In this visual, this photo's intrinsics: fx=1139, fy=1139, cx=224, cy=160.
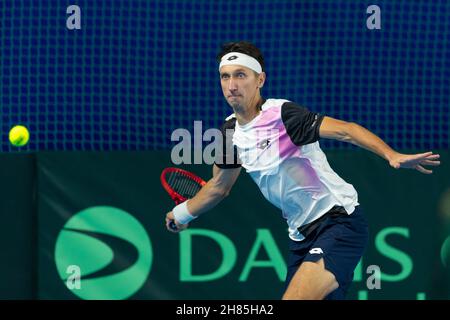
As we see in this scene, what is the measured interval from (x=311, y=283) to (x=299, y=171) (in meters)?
0.69

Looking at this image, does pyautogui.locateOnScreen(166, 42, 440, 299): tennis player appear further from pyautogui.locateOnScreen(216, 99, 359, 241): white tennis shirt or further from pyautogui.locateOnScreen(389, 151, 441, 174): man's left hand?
pyautogui.locateOnScreen(389, 151, 441, 174): man's left hand

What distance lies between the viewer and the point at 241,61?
6.73 metres

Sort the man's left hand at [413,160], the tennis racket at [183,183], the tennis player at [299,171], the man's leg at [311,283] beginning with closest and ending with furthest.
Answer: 1. the man's left hand at [413,160]
2. the man's leg at [311,283]
3. the tennis player at [299,171]
4. the tennis racket at [183,183]

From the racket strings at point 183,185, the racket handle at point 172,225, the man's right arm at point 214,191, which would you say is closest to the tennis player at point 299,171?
the man's right arm at point 214,191

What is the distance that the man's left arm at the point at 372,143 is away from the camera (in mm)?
5836

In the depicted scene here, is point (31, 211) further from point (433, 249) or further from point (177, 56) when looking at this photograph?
point (433, 249)

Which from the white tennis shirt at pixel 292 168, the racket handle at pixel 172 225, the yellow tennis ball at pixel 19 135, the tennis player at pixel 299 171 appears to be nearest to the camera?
the tennis player at pixel 299 171

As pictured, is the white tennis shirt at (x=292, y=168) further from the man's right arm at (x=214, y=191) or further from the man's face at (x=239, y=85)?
the man's right arm at (x=214, y=191)

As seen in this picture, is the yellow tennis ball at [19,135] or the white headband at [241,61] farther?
the yellow tennis ball at [19,135]

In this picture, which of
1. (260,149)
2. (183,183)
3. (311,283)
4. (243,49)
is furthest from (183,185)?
(311,283)

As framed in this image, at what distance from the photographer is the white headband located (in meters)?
6.73

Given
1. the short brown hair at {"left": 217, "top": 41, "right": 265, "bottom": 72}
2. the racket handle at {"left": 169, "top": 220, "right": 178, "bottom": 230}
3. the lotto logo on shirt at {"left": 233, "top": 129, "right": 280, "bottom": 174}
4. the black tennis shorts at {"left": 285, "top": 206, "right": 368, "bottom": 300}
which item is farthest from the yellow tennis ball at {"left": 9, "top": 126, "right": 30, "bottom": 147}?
the black tennis shorts at {"left": 285, "top": 206, "right": 368, "bottom": 300}

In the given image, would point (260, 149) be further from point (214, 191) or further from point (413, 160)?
point (413, 160)

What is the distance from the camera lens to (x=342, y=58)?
1020cm
